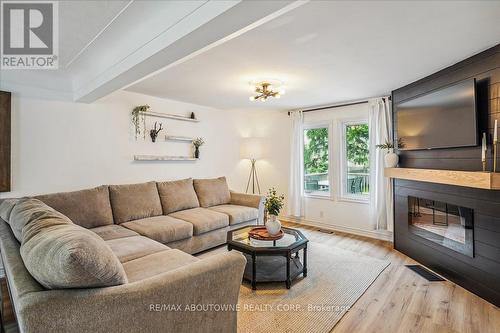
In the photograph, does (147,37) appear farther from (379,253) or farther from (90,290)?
(379,253)

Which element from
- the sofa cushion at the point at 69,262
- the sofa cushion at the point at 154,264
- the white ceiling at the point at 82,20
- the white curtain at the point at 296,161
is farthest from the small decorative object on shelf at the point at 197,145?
the sofa cushion at the point at 69,262

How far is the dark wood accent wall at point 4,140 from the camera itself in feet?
8.81

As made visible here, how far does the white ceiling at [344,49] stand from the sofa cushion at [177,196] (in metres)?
1.42

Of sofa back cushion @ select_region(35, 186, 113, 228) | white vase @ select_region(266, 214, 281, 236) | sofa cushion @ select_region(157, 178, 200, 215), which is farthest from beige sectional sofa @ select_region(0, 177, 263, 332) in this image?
sofa cushion @ select_region(157, 178, 200, 215)

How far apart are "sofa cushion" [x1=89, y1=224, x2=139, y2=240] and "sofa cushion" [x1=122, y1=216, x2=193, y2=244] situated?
10cm

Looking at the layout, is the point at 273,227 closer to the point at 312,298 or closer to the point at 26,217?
the point at 312,298

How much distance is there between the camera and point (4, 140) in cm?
270

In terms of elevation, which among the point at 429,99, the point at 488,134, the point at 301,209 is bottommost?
the point at 301,209

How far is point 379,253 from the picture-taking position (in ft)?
11.5

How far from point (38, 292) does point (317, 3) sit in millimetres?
2126

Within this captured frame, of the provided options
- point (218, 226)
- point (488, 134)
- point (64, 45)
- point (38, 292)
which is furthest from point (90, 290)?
point (488, 134)

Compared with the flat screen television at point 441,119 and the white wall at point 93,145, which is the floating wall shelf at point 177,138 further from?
the flat screen television at point 441,119

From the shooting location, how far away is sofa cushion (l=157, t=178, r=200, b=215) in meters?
3.65

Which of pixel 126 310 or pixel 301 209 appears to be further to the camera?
→ pixel 301 209
